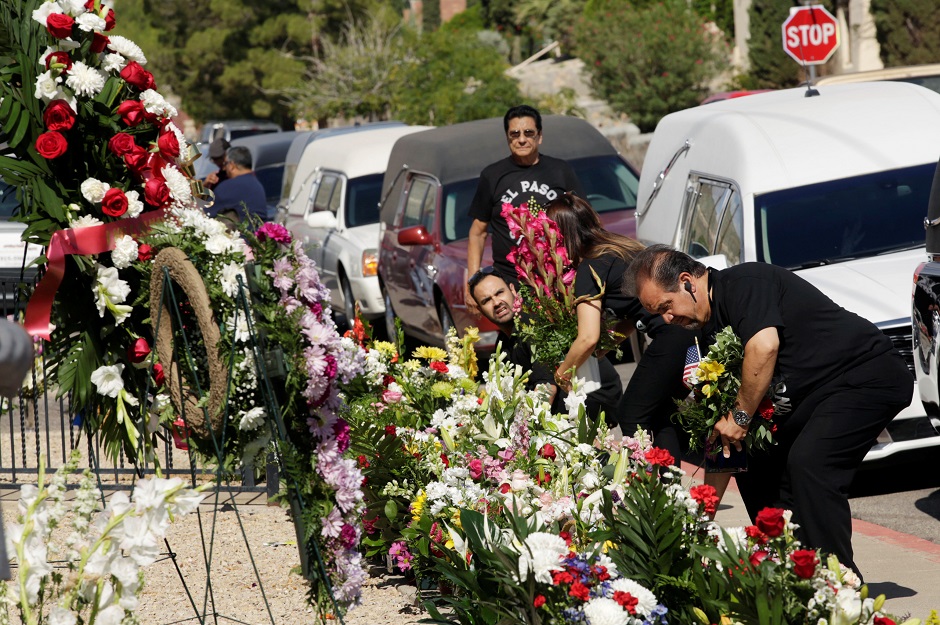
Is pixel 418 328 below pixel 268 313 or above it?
below

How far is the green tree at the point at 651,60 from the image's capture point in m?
28.5

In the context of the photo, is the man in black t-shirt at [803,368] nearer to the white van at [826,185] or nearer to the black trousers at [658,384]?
the black trousers at [658,384]

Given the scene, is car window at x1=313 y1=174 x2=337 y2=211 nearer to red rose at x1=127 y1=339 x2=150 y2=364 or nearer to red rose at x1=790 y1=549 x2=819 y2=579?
red rose at x1=127 y1=339 x2=150 y2=364

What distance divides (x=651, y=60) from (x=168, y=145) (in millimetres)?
25377

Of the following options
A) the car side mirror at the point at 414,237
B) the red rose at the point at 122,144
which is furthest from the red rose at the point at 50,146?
the car side mirror at the point at 414,237

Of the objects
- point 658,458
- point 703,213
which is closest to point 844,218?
point 703,213

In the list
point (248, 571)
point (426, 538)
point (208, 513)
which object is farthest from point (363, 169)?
point (426, 538)

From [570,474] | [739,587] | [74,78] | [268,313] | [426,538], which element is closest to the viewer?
[739,587]

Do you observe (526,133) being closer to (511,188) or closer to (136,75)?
(511,188)

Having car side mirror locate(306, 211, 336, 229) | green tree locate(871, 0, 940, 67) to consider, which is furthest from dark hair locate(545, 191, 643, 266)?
green tree locate(871, 0, 940, 67)

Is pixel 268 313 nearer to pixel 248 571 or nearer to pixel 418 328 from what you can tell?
pixel 248 571

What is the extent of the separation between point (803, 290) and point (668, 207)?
442 cm

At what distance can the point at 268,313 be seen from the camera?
374 centimetres

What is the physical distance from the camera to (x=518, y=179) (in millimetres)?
8109
